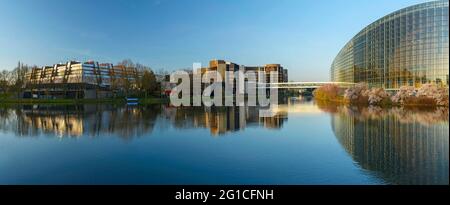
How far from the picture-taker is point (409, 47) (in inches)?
2844

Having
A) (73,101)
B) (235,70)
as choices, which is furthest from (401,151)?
(235,70)

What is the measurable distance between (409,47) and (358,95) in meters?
24.6

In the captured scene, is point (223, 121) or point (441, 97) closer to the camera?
point (223, 121)

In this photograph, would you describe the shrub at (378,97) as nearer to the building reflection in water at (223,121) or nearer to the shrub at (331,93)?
the shrub at (331,93)

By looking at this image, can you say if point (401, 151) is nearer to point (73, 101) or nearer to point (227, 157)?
point (227, 157)

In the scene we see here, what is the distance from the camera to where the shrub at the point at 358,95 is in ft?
185

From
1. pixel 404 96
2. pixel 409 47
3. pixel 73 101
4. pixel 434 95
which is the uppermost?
pixel 409 47

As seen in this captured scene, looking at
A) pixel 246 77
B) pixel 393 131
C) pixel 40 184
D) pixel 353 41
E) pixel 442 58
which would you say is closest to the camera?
pixel 40 184

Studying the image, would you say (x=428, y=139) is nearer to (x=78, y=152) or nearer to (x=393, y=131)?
(x=393, y=131)

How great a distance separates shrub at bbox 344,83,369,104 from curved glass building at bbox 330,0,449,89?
52.9 feet

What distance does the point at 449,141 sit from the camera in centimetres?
1739

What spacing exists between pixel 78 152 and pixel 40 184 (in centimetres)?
497

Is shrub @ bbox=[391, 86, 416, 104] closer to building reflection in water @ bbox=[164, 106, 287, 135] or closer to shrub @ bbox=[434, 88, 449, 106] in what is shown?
shrub @ bbox=[434, 88, 449, 106]
